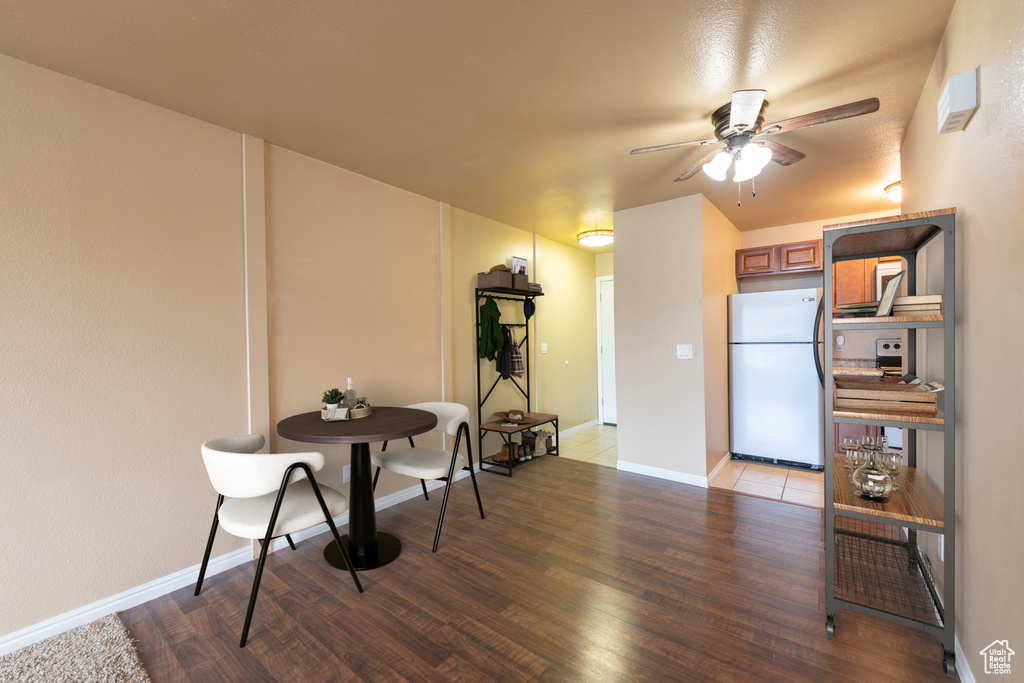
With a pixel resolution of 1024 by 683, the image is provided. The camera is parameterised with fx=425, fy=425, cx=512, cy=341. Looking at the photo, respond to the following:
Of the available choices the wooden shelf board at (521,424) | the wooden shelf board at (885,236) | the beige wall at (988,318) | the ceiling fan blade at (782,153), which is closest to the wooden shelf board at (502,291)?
the wooden shelf board at (521,424)

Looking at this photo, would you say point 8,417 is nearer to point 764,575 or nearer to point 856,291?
point 764,575

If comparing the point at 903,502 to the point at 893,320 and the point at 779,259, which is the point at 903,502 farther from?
the point at 779,259

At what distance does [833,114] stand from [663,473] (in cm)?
291

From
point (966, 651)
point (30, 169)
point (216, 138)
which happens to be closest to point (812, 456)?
point (966, 651)

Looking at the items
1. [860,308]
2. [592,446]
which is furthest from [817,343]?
[592,446]

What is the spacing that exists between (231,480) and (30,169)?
158 cm

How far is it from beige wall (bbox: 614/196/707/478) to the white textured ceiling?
93 cm

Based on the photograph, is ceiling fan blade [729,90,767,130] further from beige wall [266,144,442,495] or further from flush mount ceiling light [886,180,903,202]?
beige wall [266,144,442,495]

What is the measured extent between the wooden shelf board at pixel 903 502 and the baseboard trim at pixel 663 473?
5.19 feet

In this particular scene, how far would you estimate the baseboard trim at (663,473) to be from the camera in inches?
141

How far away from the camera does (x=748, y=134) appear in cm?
216

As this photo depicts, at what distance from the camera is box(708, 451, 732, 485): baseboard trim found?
3.72m

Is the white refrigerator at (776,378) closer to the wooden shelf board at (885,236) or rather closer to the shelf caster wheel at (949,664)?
the wooden shelf board at (885,236)

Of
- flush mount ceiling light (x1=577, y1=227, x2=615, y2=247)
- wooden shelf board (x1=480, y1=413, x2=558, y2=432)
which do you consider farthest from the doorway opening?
wooden shelf board (x1=480, y1=413, x2=558, y2=432)
